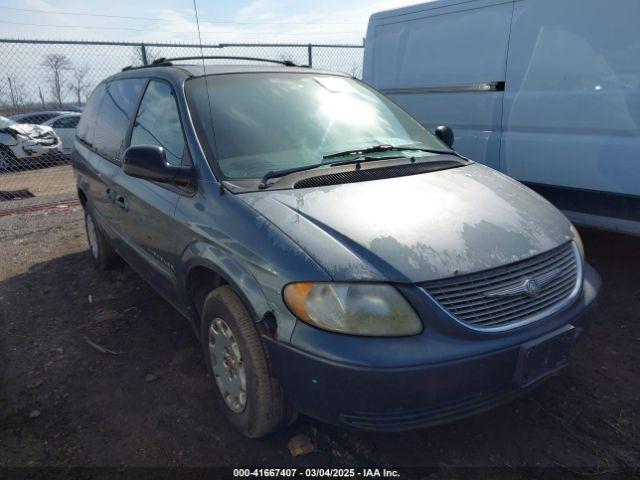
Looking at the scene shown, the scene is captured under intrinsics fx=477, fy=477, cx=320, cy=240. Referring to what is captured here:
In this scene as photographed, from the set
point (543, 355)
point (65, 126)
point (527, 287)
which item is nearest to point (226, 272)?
point (527, 287)

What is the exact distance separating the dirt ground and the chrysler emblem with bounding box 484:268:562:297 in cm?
77

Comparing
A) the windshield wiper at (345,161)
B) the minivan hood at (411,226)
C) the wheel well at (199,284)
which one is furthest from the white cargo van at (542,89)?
the wheel well at (199,284)

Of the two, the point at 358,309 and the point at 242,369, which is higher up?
the point at 358,309

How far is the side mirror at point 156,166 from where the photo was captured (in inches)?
94.1

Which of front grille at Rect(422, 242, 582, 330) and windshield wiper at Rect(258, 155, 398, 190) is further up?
windshield wiper at Rect(258, 155, 398, 190)

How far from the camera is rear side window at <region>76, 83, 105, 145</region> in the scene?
426 cm

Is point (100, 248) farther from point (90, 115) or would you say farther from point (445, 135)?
point (445, 135)

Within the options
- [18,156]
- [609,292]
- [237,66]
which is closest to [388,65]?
[237,66]

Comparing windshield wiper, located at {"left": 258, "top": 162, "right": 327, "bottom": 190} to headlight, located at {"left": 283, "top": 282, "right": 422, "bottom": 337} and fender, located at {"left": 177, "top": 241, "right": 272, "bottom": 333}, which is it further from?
headlight, located at {"left": 283, "top": 282, "right": 422, "bottom": 337}

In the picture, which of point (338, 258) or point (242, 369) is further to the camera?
point (242, 369)

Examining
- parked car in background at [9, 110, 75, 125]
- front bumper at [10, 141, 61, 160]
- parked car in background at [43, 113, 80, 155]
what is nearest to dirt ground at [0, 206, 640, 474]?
front bumper at [10, 141, 61, 160]

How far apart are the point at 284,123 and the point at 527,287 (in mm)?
1552

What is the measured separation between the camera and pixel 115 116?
3.71 metres

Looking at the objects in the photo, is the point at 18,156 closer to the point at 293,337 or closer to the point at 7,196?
the point at 7,196
